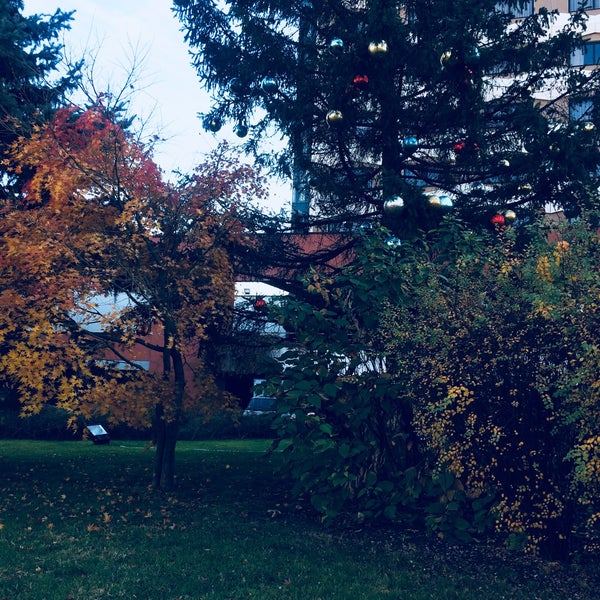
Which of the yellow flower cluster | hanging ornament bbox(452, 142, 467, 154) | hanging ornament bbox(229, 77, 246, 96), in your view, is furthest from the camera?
hanging ornament bbox(229, 77, 246, 96)

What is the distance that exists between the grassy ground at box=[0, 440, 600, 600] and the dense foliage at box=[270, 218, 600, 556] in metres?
0.38

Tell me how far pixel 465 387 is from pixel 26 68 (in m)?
11.7

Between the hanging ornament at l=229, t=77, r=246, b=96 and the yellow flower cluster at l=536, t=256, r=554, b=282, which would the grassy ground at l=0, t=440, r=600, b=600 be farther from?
the hanging ornament at l=229, t=77, r=246, b=96

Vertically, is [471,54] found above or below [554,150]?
above

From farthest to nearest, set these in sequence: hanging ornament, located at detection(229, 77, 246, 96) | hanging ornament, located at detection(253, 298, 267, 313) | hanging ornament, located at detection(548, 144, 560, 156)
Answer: hanging ornament, located at detection(229, 77, 246, 96) < hanging ornament, located at detection(253, 298, 267, 313) < hanging ornament, located at detection(548, 144, 560, 156)

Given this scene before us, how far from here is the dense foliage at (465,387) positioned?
576cm

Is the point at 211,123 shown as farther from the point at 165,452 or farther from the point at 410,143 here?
the point at 165,452

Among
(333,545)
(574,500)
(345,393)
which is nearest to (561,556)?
(574,500)

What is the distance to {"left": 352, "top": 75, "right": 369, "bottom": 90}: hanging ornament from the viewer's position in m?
9.73

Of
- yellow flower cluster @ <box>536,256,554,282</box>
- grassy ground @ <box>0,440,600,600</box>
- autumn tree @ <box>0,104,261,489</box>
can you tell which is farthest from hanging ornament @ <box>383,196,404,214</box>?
grassy ground @ <box>0,440,600,600</box>

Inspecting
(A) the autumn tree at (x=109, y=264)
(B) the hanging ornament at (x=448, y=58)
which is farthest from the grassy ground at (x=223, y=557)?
(B) the hanging ornament at (x=448, y=58)

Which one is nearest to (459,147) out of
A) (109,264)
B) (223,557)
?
→ (109,264)

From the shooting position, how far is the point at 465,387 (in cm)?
→ 597

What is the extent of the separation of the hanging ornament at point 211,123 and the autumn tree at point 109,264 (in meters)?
2.20
